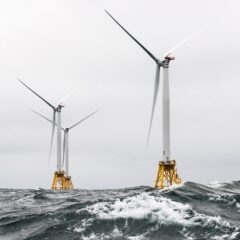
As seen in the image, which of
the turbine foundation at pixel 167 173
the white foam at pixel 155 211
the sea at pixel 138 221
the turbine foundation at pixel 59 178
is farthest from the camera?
the turbine foundation at pixel 59 178

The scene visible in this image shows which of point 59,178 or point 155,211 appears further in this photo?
point 59,178

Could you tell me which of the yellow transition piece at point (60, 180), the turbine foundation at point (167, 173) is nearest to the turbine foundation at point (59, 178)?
the yellow transition piece at point (60, 180)

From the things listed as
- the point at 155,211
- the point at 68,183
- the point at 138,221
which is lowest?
the point at 138,221

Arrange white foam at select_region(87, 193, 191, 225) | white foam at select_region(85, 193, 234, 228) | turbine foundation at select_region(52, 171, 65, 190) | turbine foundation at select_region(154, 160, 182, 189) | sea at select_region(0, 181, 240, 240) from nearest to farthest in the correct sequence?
sea at select_region(0, 181, 240, 240) < white foam at select_region(85, 193, 234, 228) < white foam at select_region(87, 193, 191, 225) < turbine foundation at select_region(154, 160, 182, 189) < turbine foundation at select_region(52, 171, 65, 190)

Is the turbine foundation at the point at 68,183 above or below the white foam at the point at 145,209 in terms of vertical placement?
above

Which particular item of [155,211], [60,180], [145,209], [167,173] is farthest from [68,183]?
[155,211]

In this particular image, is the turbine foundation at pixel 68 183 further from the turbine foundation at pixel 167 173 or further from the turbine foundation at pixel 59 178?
the turbine foundation at pixel 167 173

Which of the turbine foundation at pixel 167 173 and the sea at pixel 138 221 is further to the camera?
the turbine foundation at pixel 167 173

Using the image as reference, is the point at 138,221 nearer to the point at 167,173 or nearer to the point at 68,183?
the point at 167,173

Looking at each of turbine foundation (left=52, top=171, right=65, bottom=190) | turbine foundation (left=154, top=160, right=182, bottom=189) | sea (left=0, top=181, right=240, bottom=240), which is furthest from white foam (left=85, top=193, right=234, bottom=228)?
turbine foundation (left=52, top=171, right=65, bottom=190)

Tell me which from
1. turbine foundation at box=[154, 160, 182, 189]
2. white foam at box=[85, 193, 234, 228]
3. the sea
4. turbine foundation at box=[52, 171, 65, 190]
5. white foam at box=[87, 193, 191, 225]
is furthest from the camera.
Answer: turbine foundation at box=[52, 171, 65, 190]

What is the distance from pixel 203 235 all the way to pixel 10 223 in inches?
472

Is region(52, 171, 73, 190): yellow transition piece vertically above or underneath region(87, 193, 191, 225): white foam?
above

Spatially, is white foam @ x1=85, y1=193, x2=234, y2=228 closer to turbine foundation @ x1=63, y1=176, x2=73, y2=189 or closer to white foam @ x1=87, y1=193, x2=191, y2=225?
white foam @ x1=87, y1=193, x2=191, y2=225
